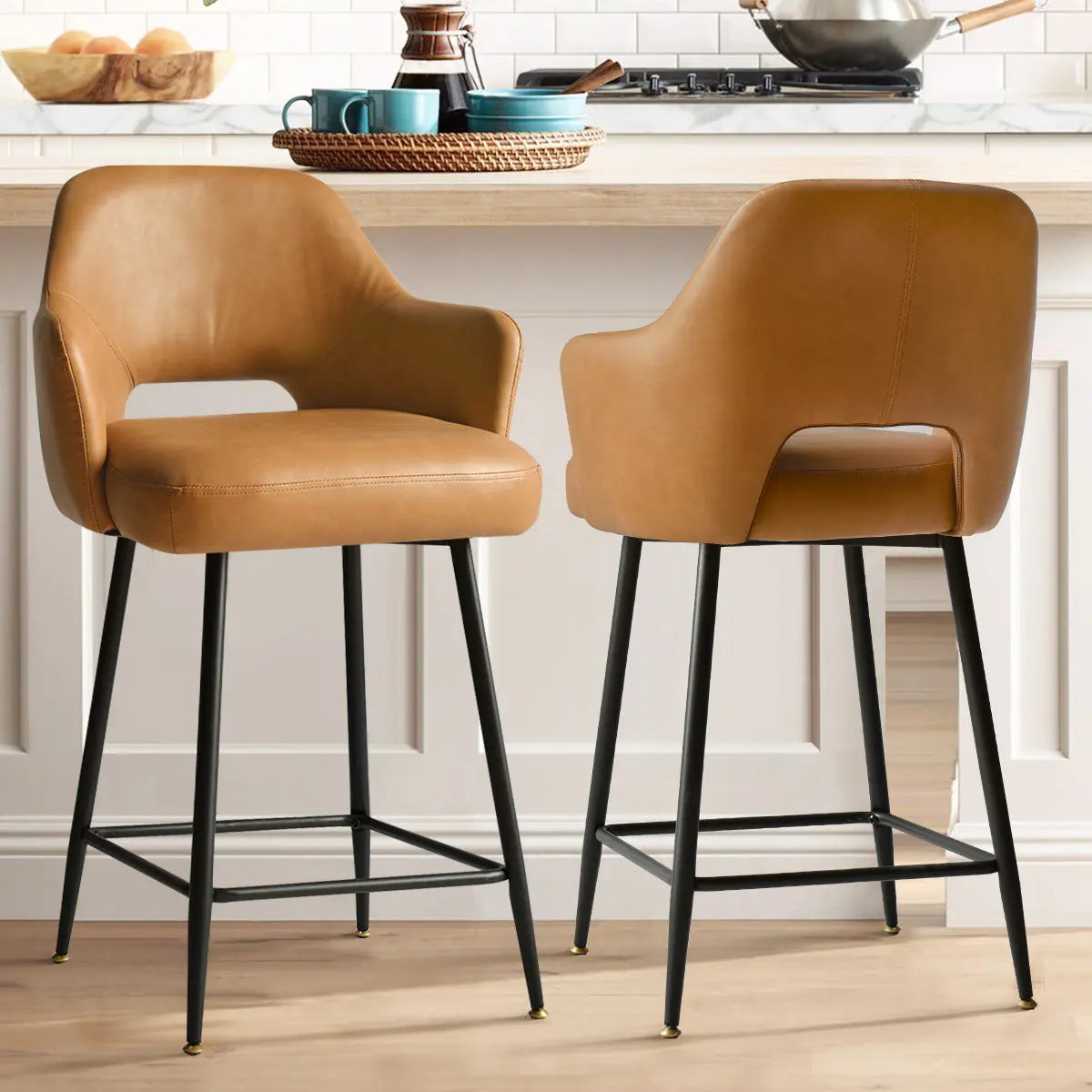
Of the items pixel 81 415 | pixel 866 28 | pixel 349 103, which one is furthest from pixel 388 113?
pixel 866 28

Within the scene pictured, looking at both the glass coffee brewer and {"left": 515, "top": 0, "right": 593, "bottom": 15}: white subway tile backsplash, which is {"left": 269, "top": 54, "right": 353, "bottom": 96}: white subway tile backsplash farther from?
the glass coffee brewer

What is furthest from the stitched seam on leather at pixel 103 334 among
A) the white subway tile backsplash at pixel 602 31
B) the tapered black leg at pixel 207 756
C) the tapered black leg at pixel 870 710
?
the white subway tile backsplash at pixel 602 31

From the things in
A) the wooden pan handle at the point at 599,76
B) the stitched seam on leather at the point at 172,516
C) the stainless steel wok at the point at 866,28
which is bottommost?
the stitched seam on leather at the point at 172,516

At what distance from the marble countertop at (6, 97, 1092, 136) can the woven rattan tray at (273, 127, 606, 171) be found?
5.64 feet

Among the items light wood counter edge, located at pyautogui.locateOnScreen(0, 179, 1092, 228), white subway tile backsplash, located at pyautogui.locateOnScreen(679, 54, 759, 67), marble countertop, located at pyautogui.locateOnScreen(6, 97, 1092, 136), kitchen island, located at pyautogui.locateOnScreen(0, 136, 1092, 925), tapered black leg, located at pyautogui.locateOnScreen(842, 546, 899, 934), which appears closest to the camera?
A: light wood counter edge, located at pyautogui.locateOnScreen(0, 179, 1092, 228)

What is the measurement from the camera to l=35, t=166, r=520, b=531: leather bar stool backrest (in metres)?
2.07

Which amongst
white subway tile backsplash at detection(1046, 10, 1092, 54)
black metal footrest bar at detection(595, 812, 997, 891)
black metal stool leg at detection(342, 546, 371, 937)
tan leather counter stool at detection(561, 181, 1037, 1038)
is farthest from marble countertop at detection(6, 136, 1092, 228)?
white subway tile backsplash at detection(1046, 10, 1092, 54)

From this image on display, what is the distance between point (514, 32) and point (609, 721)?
307 cm

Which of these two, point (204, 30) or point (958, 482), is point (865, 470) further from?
point (204, 30)

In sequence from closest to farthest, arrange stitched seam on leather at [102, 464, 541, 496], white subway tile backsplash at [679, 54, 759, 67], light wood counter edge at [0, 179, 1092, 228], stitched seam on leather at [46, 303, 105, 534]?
stitched seam on leather at [102, 464, 541, 496] < stitched seam on leather at [46, 303, 105, 534] < light wood counter edge at [0, 179, 1092, 228] < white subway tile backsplash at [679, 54, 759, 67]

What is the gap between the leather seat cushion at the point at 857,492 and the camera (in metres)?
1.88

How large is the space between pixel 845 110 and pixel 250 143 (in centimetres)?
143

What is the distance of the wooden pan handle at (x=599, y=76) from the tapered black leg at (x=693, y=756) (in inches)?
30.1

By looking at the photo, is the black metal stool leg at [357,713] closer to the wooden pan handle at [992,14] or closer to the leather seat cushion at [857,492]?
the leather seat cushion at [857,492]
